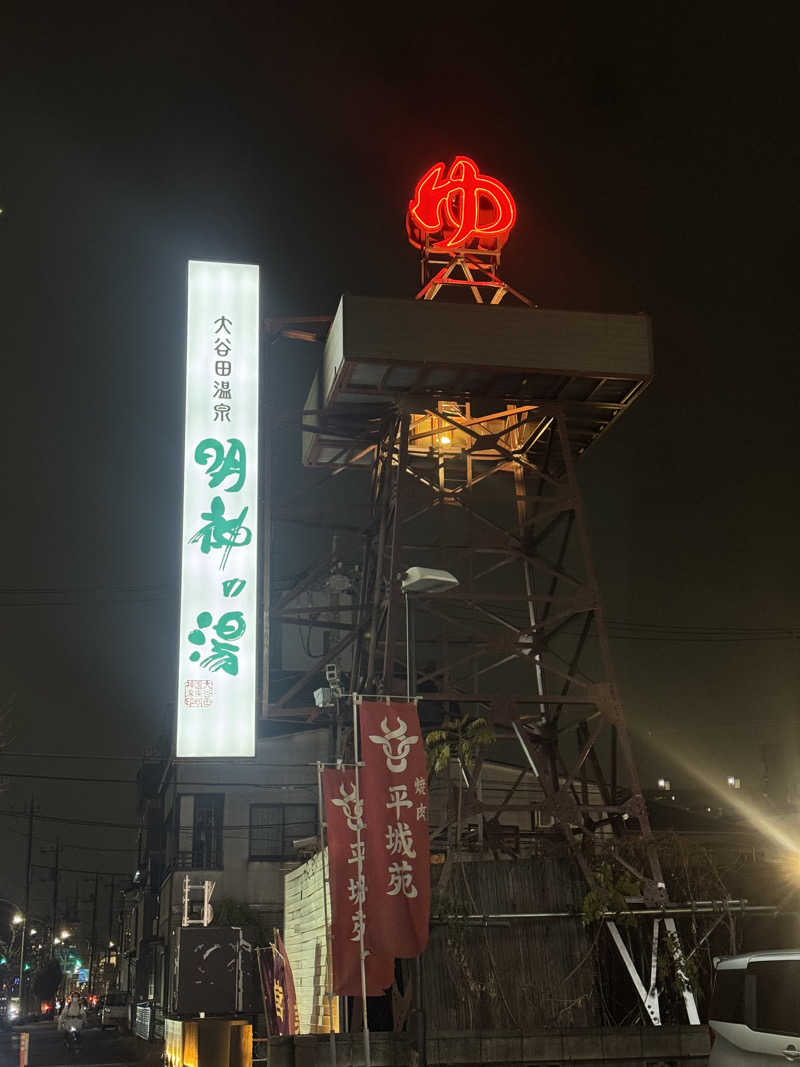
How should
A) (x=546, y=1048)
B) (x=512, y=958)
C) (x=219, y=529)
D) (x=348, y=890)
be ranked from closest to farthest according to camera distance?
(x=348, y=890) → (x=546, y=1048) → (x=512, y=958) → (x=219, y=529)

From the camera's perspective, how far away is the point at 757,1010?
30.0 feet

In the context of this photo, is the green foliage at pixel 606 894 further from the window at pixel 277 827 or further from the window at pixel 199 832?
the window at pixel 199 832

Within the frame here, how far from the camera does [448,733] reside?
19.3 m

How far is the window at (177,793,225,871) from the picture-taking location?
42.9m

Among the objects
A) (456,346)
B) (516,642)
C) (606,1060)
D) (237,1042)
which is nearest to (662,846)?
(606,1060)

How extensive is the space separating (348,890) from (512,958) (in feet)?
12.6

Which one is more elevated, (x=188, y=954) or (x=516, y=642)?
(x=516, y=642)

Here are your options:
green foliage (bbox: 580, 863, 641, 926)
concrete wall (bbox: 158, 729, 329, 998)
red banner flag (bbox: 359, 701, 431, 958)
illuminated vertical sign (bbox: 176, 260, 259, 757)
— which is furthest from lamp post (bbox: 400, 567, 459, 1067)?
concrete wall (bbox: 158, 729, 329, 998)

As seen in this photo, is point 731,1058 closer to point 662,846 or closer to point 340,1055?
point 340,1055

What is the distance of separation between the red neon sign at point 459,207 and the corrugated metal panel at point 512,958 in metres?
14.4

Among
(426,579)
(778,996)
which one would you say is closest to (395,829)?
(426,579)

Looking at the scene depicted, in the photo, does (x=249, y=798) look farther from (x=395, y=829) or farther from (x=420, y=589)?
(x=395, y=829)

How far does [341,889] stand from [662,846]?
275 inches

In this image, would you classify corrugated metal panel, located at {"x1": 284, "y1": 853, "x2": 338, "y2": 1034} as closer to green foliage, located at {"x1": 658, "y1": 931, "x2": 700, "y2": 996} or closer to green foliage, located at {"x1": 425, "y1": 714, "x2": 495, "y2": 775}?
green foliage, located at {"x1": 425, "y1": 714, "x2": 495, "y2": 775}
